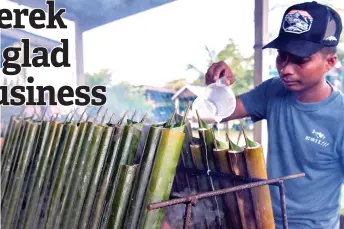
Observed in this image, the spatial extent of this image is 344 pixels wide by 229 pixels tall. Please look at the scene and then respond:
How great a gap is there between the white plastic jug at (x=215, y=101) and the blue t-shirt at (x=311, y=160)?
0.23m

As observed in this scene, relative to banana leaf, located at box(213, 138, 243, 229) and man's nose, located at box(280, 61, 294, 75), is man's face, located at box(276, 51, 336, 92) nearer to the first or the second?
man's nose, located at box(280, 61, 294, 75)

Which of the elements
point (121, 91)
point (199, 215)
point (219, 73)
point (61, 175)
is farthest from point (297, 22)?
point (121, 91)

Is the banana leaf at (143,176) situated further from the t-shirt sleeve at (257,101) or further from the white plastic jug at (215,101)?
the t-shirt sleeve at (257,101)

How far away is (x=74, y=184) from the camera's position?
1213 millimetres

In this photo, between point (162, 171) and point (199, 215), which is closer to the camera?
point (162, 171)

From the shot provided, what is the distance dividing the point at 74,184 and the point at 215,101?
2.20ft

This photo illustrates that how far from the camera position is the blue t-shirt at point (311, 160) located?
1354 mm

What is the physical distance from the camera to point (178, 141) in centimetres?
92

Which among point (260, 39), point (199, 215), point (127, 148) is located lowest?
point (199, 215)

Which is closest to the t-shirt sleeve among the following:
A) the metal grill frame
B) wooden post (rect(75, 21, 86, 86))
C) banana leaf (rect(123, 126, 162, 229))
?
the metal grill frame

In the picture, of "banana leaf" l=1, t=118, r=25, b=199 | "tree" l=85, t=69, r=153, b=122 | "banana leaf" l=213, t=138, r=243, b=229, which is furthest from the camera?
"tree" l=85, t=69, r=153, b=122

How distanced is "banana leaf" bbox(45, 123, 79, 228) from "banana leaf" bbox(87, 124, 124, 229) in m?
0.22

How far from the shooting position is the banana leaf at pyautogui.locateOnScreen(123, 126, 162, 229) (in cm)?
93

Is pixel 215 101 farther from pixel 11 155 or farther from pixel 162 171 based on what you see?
pixel 11 155
